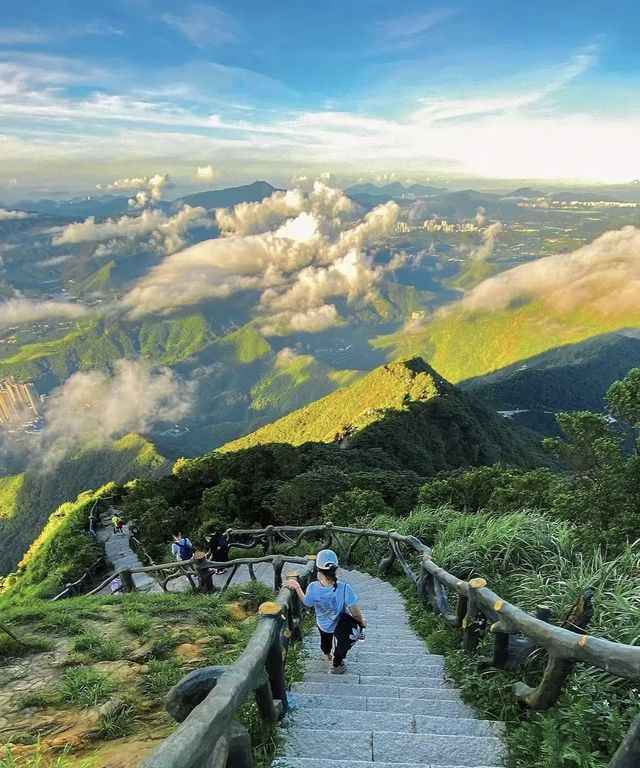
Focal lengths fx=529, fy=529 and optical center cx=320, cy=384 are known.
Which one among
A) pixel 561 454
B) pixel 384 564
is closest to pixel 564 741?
pixel 561 454

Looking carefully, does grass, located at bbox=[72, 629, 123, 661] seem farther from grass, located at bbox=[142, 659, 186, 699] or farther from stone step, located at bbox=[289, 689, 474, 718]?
stone step, located at bbox=[289, 689, 474, 718]

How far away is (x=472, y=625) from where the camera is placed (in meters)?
5.85

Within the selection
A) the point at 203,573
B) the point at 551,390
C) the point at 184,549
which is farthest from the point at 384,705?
the point at 551,390

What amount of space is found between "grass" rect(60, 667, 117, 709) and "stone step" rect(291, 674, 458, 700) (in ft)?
6.26

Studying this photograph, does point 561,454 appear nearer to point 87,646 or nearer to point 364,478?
point 87,646

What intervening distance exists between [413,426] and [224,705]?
71.9 m

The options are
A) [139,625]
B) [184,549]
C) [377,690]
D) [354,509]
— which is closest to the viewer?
[377,690]

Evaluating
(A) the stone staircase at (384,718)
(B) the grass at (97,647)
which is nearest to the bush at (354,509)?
(A) the stone staircase at (384,718)

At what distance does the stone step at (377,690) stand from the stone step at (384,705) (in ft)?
0.56

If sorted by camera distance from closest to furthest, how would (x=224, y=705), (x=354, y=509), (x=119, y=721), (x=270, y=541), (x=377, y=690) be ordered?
1. (x=224, y=705)
2. (x=119, y=721)
3. (x=377, y=690)
4. (x=270, y=541)
5. (x=354, y=509)

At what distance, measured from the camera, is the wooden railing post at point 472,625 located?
579 cm

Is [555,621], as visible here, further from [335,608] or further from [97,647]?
[97,647]

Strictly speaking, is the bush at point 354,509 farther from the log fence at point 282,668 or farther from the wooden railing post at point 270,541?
the log fence at point 282,668

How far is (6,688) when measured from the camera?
5.74 metres
